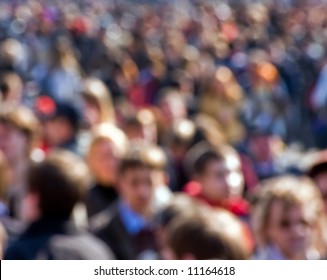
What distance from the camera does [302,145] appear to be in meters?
11.6

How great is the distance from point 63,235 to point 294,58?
12.0 metres

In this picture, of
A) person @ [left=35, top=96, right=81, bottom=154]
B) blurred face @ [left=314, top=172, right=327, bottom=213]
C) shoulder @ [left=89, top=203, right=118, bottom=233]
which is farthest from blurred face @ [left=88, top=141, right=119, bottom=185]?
blurred face @ [left=314, top=172, right=327, bottom=213]

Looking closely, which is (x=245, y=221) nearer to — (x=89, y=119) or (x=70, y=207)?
(x=70, y=207)

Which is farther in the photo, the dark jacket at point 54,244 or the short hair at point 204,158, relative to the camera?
the short hair at point 204,158

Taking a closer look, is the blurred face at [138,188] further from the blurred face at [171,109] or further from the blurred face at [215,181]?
the blurred face at [171,109]

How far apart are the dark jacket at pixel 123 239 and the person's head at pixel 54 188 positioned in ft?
1.69

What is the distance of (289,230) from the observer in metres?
4.32

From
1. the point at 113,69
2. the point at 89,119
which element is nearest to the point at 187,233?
the point at 89,119

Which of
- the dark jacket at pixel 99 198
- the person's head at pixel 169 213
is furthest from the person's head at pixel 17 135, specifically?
the person's head at pixel 169 213

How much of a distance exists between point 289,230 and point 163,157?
6.84ft

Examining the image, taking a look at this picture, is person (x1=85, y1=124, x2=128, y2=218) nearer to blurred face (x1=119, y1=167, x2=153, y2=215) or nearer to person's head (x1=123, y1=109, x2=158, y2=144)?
blurred face (x1=119, y1=167, x2=153, y2=215)

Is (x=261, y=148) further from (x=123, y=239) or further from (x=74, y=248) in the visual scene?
(x=74, y=248)

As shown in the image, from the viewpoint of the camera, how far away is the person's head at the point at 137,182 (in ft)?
17.4
